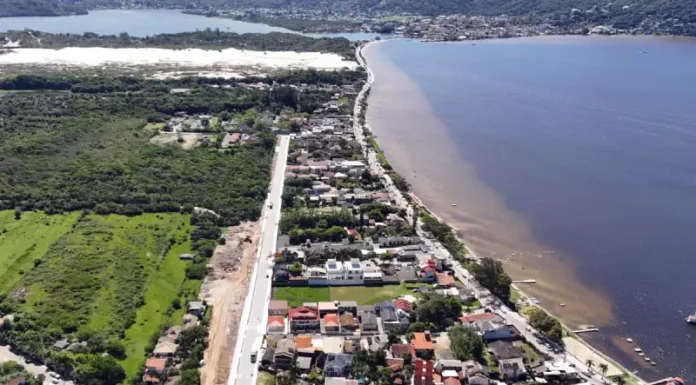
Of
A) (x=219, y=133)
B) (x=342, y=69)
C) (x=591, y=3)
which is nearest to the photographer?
(x=219, y=133)

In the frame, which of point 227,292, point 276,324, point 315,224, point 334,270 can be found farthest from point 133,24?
point 276,324

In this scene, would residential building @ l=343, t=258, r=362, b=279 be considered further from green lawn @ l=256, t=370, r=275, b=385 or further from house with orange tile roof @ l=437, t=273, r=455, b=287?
green lawn @ l=256, t=370, r=275, b=385

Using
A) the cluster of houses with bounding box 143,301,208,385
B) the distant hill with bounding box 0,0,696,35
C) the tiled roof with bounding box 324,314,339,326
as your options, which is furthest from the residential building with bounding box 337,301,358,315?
the distant hill with bounding box 0,0,696,35

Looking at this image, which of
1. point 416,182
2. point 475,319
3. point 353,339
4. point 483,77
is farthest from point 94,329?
point 483,77

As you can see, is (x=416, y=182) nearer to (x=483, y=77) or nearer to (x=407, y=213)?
(x=407, y=213)

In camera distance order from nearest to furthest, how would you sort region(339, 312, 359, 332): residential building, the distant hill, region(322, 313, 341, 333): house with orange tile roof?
region(322, 313, 341, 333): house with orange tile roof → region(339, 312, 359, 332): residential building → the distant hill

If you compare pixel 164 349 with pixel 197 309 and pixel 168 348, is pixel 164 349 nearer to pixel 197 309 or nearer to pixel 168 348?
pixel 168 348
